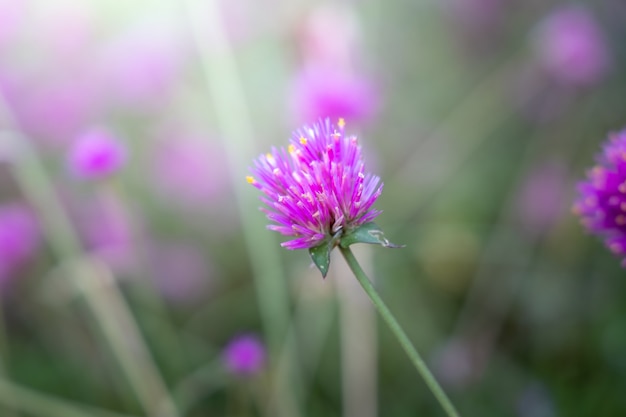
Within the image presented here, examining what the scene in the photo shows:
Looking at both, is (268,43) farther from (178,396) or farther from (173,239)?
(178,396)

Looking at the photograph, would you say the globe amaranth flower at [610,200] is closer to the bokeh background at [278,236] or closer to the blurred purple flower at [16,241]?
the bokeh background at [278,236]

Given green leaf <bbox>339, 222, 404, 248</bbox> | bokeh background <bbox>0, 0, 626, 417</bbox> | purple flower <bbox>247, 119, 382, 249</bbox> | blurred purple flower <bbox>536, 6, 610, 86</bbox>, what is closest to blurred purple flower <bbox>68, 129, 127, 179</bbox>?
bokeh background <bbox>0, 0, 626, 417</bbox>

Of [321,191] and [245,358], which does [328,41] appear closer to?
[245,358]

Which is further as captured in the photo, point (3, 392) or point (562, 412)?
point (562, 412)

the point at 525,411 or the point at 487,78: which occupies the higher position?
the point at 487,78

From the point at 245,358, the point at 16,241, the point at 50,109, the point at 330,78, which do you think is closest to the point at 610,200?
the point at 245,358

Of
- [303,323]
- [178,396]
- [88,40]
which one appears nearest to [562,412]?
[303,323]

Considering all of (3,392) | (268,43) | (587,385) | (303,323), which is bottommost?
(587,385)

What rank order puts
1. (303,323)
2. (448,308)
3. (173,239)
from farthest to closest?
1. (173,239)
2. (448,308)
3. (303,323)

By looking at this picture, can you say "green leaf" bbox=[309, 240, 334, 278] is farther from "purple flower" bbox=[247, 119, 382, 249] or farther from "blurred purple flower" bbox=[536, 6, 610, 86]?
"blurred purple flower" bbox=[536, 6, 610, 86]
